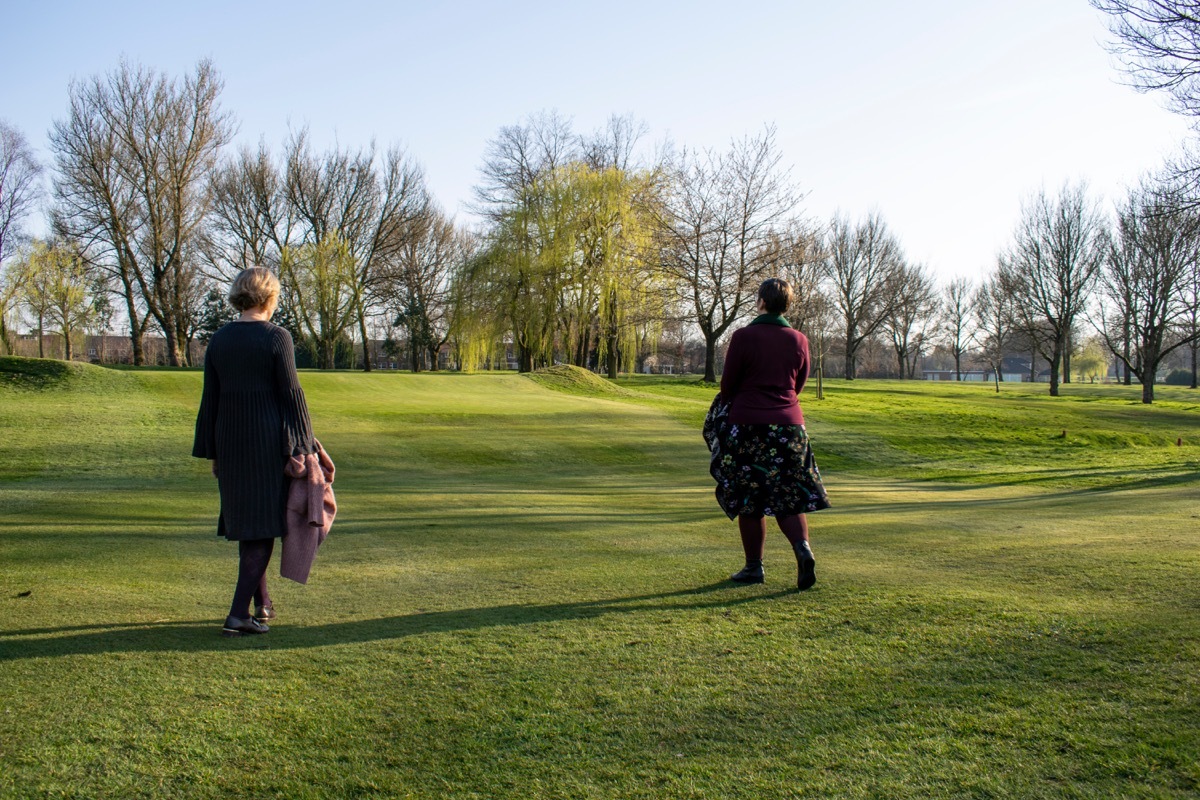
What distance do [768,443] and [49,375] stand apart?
25516mm

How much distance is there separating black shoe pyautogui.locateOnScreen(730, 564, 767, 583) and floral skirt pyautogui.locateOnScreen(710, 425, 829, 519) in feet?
1.34

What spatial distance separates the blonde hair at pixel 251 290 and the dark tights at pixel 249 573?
4.35ft

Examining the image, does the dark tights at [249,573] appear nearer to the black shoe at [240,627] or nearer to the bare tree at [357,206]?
the black shoe at [240,627]

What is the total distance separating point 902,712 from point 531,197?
4113cm

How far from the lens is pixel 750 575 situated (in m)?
5.76

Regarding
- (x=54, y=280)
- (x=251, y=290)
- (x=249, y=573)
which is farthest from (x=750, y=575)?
(x=54, y=280)

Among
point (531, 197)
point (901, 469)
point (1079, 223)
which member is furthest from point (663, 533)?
point (1079, 223)

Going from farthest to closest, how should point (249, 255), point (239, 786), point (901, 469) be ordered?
1. point (249, 255)
2. point (901, 469)
3. point (239, 786)

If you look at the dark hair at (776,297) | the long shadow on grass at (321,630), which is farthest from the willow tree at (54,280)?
the dark hair at (776,297)

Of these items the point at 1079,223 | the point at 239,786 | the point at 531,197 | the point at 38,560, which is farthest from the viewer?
the point at 1079,223

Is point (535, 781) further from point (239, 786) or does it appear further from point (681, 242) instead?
point (681, 242)

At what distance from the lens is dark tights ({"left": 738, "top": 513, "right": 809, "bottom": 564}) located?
555 centimetres

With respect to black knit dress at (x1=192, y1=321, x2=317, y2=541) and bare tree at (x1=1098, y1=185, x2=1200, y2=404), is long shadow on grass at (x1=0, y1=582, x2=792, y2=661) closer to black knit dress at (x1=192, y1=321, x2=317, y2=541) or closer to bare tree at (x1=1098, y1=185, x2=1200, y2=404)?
black knit dress at (x1=192, y1=321, x2=317, y2=541)

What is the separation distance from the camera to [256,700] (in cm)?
348
